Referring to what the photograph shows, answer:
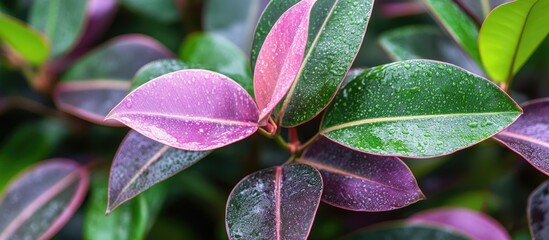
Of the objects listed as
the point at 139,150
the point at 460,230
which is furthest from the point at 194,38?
the point at 460,230

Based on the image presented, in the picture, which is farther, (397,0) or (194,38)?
(397,0)

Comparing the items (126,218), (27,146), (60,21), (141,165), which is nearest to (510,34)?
(141,165)

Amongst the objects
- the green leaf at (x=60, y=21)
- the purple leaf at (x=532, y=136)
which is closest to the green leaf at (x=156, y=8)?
the green leaf at (x=60, y=21)

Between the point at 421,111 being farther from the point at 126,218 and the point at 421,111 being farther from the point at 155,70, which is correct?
the point at 126,218

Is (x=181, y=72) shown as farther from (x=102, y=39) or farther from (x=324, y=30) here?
(x=102, y=39)

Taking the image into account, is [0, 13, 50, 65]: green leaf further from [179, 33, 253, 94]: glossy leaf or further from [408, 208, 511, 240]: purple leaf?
[408, 208, 511, 240]: purple leaf

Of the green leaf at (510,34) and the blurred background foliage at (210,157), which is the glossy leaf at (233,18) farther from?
the green leaf at (510,34)

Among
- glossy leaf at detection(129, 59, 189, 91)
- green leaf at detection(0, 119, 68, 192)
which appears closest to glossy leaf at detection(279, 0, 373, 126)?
glossy leaf at detection(129, 59, 189, 91)
